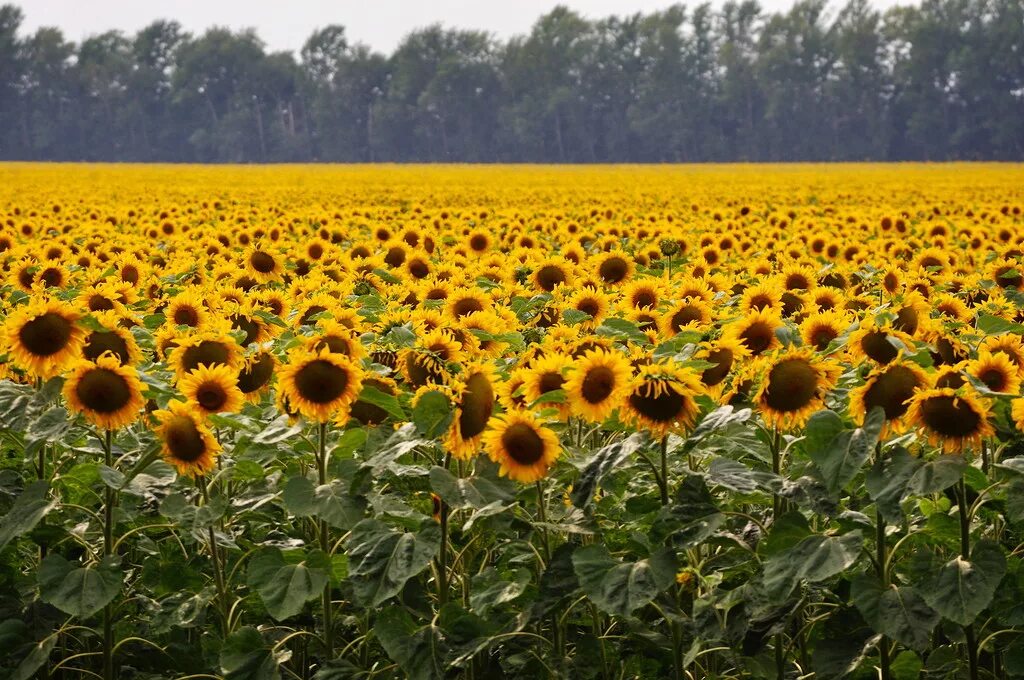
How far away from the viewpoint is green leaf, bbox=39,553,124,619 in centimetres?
360

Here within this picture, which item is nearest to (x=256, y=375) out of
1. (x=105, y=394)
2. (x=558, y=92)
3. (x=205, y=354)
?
(x=205, y=354)

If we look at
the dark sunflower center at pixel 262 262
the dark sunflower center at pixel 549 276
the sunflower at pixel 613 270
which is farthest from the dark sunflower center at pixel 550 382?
the dark sunflower center at pixel 262 262

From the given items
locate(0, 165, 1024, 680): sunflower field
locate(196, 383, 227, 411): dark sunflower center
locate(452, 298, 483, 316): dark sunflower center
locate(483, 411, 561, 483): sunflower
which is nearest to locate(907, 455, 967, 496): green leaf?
locate(0, 165, 1024, 680): sunflower field

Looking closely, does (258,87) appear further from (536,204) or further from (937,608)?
(937,608)

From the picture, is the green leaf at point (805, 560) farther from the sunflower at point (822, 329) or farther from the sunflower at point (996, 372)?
the sunflower at point (822, 329)

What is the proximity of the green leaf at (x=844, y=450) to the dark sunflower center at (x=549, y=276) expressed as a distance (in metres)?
4.05

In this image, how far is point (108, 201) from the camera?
2406 centimetres

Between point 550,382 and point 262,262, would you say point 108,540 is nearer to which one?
point 550,382

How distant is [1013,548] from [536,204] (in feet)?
65.5

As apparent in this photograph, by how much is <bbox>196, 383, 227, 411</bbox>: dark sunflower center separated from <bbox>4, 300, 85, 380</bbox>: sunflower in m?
0.51

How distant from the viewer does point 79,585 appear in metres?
3.65

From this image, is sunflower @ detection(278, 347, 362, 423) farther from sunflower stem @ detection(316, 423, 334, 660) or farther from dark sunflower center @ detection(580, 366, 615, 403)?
dark sunflower center @ detection(580, 366, 615, 403)

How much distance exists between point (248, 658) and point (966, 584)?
76.7 inches

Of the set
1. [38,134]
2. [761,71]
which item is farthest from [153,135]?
[761,71]
